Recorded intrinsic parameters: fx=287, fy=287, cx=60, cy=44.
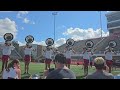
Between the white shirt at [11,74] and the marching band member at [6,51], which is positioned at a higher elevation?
the marching band member at [6,51]

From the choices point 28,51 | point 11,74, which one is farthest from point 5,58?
point 11,74

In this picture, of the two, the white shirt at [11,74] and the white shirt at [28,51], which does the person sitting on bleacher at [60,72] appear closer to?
the white shirt at [11,74]

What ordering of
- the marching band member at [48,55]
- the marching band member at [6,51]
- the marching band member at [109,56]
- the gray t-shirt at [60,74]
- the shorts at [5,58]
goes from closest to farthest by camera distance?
the gray t-shirt at [60,74]
the marching band member at [6,51]
the shorts at [5,58]
the marching band member at [109,56]
the marching band member at [48,55]

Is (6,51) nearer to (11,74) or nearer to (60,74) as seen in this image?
(11,74)

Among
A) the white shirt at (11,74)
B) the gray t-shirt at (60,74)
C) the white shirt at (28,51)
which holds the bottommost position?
the white shirt at (11,74)

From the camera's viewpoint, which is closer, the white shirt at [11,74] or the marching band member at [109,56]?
the white shirt at [11,74]

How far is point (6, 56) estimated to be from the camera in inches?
306

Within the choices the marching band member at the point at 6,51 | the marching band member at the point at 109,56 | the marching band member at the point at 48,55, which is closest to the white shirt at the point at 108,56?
the marching band member at the point at 109,56

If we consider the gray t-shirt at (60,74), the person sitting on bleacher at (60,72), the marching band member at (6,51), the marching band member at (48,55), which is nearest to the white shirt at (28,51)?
the marching band member at (48,55)

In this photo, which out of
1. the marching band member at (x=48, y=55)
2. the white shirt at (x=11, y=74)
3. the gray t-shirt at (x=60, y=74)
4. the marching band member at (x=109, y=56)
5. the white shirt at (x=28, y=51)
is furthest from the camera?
the marching band member at (x=48, y=55)

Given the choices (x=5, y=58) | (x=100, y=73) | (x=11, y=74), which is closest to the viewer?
(x=100, y=73)

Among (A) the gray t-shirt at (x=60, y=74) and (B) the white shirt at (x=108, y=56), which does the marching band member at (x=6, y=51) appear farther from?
(A) the gray t-shirt at (x=60, y=74)

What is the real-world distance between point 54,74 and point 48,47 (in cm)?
584
